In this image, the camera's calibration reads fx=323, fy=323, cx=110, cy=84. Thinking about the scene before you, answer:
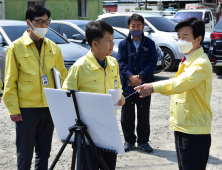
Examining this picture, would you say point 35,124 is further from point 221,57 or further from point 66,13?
point 66,13

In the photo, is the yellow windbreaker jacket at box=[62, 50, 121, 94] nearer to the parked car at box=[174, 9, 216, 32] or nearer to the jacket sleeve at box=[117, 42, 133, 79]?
the jacket sleeve at box=[117, 42, 133, 79]

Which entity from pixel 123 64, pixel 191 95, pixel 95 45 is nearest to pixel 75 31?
pixel 123 64

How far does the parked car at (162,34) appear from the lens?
10711 mm

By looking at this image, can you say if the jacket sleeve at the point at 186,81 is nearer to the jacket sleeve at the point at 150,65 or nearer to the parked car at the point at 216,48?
the jacket sleeve at the point at 150,65

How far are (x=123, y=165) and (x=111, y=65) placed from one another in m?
1.82

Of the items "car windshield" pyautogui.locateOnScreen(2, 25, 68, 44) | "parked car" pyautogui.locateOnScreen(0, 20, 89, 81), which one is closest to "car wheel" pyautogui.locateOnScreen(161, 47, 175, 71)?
"parked car" pyautogui.locateOnScreen(0, 20, 89, 81)

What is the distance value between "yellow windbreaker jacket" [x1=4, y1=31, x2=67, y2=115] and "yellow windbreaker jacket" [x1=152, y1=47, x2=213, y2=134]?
1.15 m

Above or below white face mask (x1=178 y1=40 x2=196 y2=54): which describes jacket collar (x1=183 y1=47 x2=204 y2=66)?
below

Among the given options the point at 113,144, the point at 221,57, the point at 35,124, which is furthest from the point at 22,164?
the point at 221,57

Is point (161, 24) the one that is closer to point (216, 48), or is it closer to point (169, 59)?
point (169, 59)

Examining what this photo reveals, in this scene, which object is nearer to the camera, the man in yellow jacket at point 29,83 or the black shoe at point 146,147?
the man in yellow jacket at point 29,83

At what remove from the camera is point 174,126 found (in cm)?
293

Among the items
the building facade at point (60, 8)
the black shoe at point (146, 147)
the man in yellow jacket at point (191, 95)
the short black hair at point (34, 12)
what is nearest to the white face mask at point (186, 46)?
the man in yellow jacket at point (191, 95)

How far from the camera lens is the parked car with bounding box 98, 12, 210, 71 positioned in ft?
35.1
